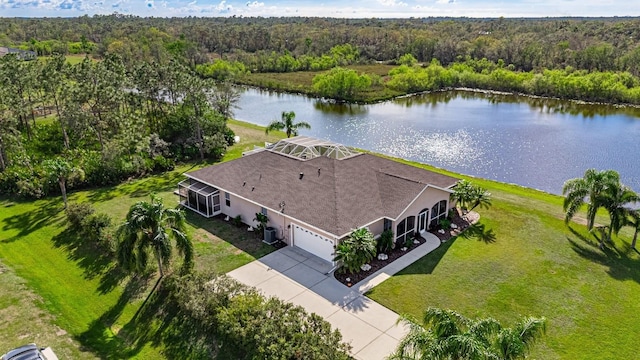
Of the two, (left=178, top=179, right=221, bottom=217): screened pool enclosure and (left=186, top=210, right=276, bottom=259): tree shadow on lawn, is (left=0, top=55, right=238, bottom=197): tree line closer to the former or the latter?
(left=178, top=179, right=221, bottom=217): screened pool enclosure

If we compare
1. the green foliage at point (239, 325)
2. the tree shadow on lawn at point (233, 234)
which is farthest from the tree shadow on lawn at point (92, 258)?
the tree shadow on lawn at point (233, 234)

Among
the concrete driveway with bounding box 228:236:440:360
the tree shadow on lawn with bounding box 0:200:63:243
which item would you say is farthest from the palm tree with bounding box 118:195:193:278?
the tree shadow on lawn with bounding box 0:200:63:243

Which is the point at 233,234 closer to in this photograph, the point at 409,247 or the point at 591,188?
the point at 409,247

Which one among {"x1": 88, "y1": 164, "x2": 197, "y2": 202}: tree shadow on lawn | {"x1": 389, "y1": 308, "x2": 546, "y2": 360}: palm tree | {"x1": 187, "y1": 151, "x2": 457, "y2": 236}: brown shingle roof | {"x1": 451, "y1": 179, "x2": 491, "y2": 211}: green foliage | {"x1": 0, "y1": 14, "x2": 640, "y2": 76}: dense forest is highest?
{"x1": 0, "y1": 14, "x2": 640, "y2": 76}: dense forest

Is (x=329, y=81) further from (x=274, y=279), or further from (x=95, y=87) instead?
(x=274, y=279)

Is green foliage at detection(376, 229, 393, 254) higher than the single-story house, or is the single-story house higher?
the single-story house

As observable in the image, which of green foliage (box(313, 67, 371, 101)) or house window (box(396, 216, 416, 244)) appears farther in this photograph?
green foliage (box(313, 67, 371, 101))

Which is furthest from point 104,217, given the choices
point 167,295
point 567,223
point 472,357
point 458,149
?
point 458,149
